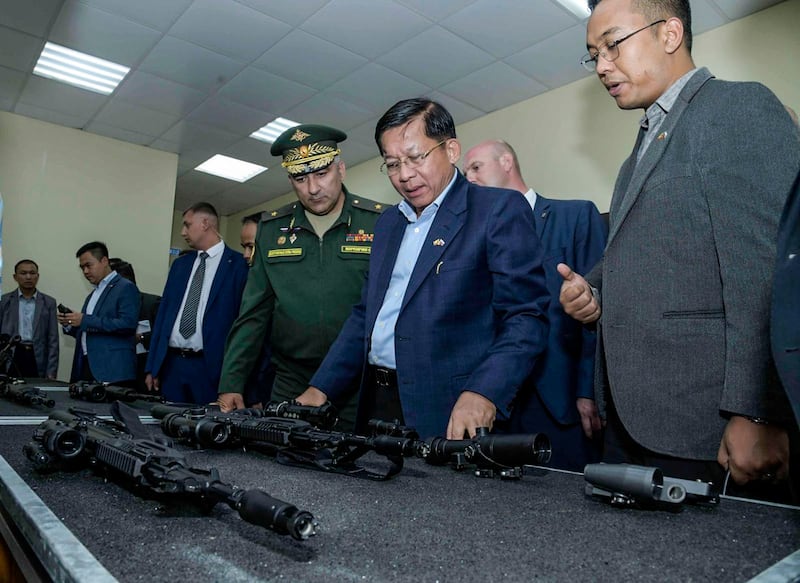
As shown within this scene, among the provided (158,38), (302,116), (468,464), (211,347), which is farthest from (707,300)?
(302,116)

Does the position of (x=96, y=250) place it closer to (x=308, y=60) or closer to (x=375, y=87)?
(x=308, y=60)

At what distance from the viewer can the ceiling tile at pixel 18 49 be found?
199 inches

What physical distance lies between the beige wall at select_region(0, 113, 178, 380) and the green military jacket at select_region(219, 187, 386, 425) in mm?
5454

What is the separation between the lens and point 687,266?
1.26 m

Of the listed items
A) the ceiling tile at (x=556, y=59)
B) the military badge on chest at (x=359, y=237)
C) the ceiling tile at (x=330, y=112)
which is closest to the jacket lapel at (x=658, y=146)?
the military badge on chest at (x=359, y=237)

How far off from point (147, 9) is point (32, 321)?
3.46m

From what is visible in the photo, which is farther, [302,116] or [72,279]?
[72,279]

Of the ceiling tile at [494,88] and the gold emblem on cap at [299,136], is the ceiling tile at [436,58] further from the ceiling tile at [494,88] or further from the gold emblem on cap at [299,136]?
the gold emblem on cap at [299,136]

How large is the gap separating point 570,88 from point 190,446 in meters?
4.95

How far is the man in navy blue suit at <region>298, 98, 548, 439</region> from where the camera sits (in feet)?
4.98

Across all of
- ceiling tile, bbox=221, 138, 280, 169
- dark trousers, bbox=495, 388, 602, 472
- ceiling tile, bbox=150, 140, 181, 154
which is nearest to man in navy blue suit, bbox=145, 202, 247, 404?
dark trousers, bbox=495, 388, 602, 472

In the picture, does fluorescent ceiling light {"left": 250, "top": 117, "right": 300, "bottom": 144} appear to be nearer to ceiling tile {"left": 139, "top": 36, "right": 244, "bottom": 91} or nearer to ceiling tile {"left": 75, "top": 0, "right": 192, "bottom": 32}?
ceiling tile {"left": 139, "top": 36, "right": 244, "bottom": 91}

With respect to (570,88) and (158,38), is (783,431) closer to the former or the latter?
(570,88)

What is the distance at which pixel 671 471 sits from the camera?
1242 millimetres
